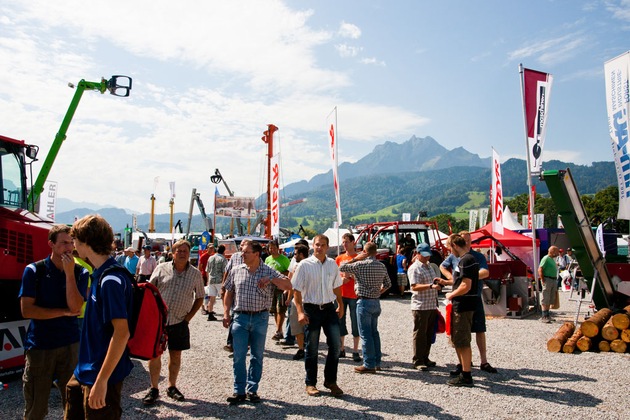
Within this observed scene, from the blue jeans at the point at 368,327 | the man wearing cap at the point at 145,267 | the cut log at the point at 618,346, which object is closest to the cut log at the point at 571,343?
the cut log at the point at 618,346

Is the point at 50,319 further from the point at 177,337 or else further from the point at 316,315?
the point at 316,315

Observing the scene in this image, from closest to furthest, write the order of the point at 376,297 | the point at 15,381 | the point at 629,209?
1. the point at 15,381
2. the point at 376,297
3. the point at 629,209

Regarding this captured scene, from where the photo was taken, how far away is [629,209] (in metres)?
9.70

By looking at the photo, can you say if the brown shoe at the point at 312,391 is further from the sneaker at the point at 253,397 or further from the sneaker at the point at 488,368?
the sneaker at the point at 488,368

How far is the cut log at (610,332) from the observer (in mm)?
7637

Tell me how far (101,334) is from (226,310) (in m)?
2.93

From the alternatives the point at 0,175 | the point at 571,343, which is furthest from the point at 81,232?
the point at 571,343

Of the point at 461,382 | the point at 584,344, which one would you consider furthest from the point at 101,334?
the point at 584,344

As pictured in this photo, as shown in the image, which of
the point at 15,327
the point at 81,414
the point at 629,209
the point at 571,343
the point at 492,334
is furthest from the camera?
the point at 629,209

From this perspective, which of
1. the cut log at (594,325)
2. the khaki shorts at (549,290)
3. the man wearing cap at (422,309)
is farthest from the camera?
the khaki shorts at (549,290)

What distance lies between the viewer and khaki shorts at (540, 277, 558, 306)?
35.0ft

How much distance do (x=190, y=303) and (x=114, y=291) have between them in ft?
9.86

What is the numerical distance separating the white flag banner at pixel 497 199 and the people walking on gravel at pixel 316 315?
351 inches

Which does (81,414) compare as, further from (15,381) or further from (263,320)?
(15,381)
